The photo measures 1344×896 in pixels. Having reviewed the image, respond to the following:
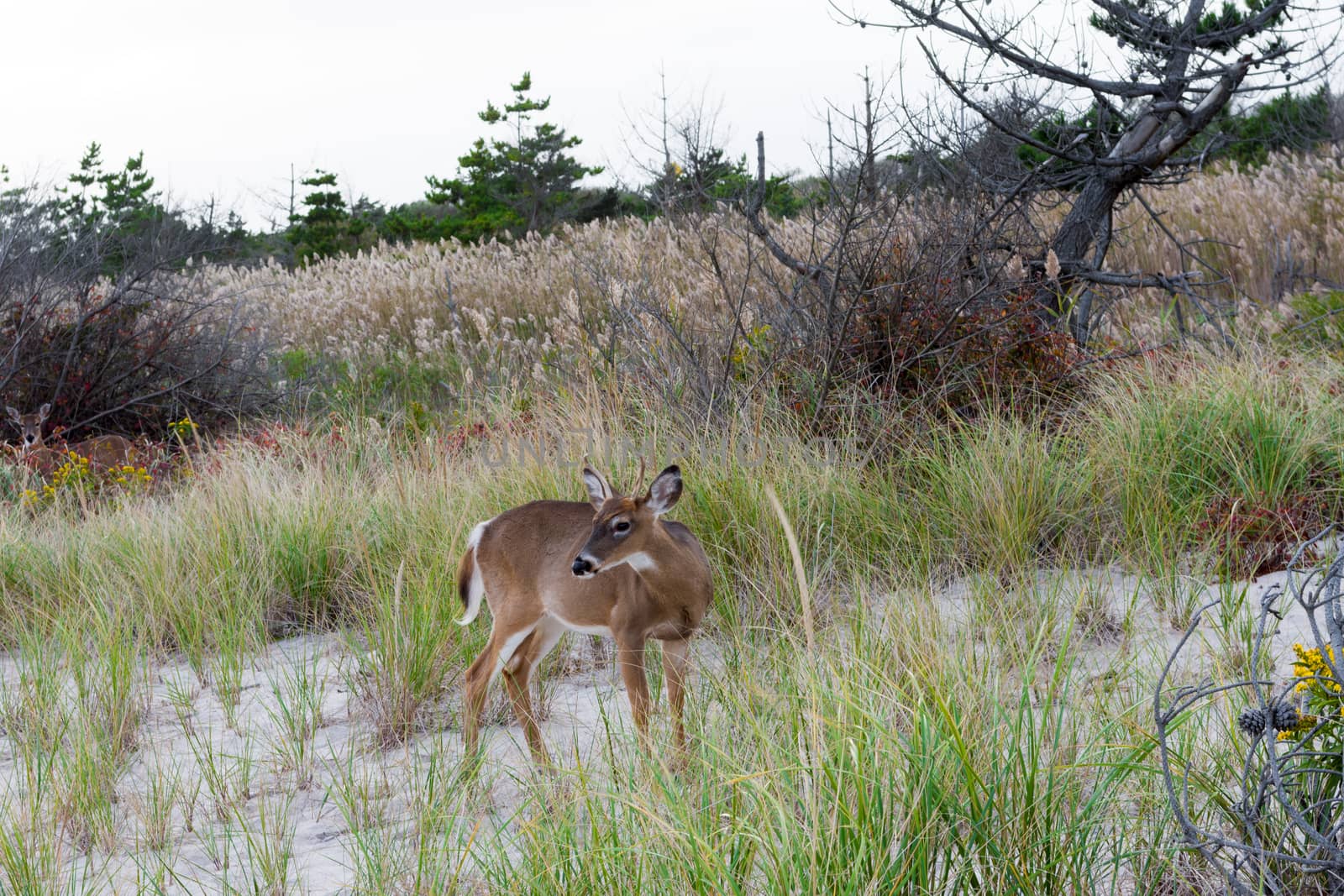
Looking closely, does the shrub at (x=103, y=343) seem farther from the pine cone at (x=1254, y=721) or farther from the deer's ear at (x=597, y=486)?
the pine cone at (x=1254, y=721)

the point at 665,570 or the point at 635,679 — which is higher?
the point at 665,570

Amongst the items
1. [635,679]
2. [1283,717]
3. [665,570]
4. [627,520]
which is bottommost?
[635,679]

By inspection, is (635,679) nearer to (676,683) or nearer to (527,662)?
(676,683)

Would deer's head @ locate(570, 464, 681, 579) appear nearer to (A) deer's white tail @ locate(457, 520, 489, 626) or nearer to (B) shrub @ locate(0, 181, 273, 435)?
(A) deer's white tail @ locate(457, 520, 489, 626)

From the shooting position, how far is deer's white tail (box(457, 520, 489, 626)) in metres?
3.95

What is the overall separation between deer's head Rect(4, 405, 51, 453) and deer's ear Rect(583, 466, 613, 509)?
6.89 meters

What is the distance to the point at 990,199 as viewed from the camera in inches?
325

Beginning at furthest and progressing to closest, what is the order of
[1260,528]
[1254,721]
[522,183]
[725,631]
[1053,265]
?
[522,183], [1053,265], [1260,528], [725,631], [1254,721]

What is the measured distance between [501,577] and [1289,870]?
2260 mm

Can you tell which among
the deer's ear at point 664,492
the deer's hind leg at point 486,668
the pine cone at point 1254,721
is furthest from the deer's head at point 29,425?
the pine cone at point 1254,721

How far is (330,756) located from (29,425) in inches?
257

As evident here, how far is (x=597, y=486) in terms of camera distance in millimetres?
3504

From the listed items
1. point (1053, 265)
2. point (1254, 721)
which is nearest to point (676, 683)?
point (1254, 721)

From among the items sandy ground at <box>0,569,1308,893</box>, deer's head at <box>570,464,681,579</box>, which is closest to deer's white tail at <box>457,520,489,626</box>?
sandy ground at <box>0,569,1308,893</box>
